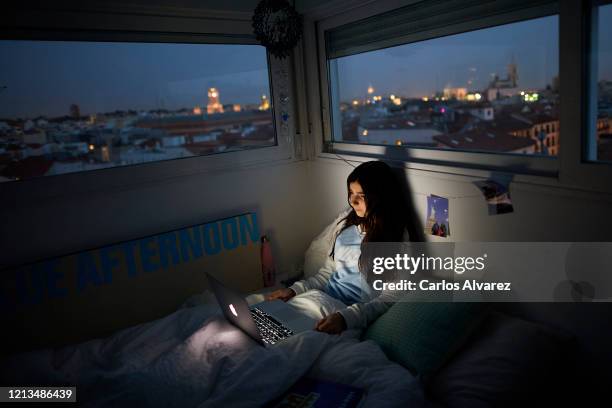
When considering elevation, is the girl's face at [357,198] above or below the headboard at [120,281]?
above

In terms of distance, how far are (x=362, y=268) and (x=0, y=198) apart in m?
1.57

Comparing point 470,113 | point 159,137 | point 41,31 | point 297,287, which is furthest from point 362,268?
point 41,31

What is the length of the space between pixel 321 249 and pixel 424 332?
0.98 m

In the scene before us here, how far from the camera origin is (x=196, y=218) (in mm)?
2502

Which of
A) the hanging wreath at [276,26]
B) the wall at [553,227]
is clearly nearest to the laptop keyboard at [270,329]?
the wall at [553,227]

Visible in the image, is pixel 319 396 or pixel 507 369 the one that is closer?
pixel 319 396

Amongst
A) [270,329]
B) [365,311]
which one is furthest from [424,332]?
[270,329]

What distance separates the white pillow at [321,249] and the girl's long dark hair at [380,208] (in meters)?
0.38

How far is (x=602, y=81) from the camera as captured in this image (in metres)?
1.51

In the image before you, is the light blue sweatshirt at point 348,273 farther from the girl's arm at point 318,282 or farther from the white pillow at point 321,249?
the white pillow at point 321,249

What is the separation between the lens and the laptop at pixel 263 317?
65.6 inches

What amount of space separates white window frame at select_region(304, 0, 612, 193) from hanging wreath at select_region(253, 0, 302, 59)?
200 millimetres

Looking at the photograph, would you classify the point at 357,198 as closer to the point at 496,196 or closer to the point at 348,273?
the point at 348,273

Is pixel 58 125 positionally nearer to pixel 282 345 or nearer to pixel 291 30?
pixel 291 30
